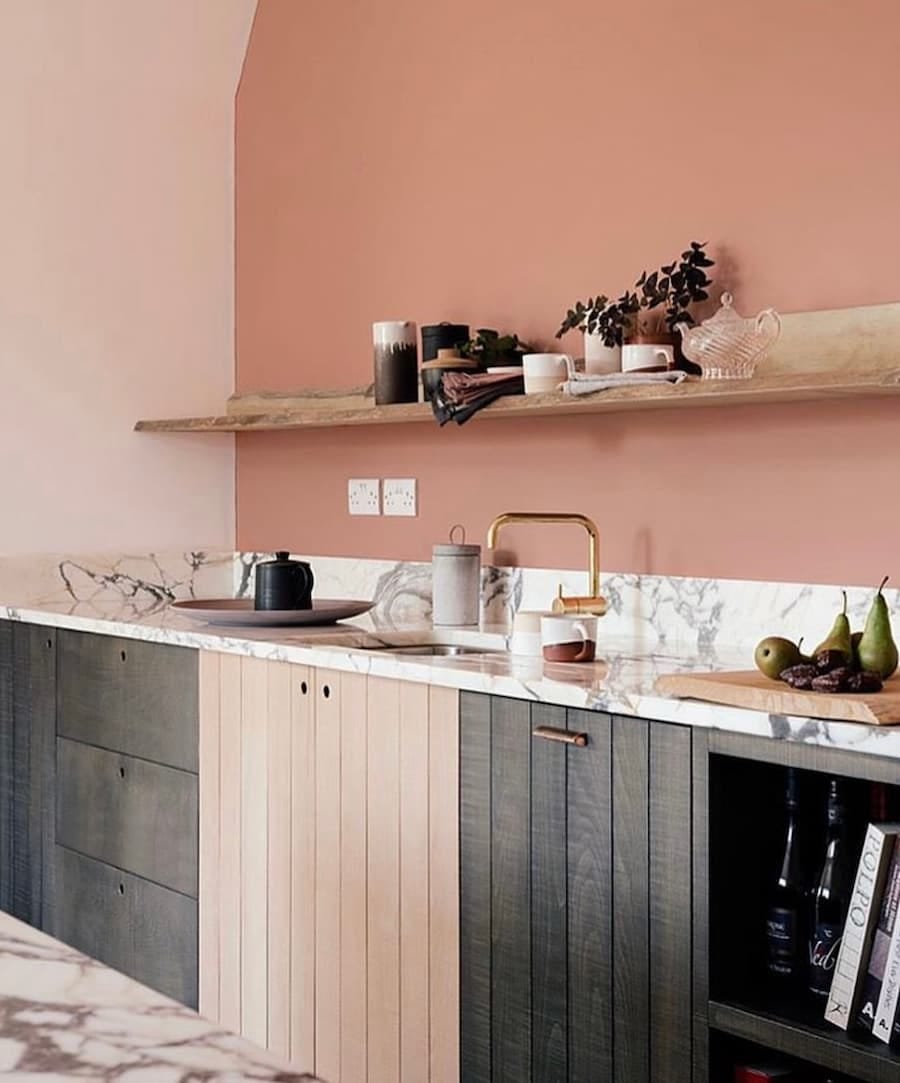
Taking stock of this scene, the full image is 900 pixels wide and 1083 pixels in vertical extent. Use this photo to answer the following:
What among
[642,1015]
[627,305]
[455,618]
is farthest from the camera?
[455,618]

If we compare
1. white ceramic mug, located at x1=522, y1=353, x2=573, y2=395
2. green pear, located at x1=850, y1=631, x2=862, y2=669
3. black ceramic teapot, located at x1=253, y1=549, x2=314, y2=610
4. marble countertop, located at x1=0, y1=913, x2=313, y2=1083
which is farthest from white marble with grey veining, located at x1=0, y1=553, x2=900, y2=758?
marble countertop, located at x1=0, y1=913, x2=313, y2=1083

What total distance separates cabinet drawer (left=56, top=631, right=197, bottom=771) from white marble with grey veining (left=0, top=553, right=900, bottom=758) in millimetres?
43

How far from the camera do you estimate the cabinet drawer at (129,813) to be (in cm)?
309

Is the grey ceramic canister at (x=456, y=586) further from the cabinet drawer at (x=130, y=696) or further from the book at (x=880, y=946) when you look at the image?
the book at (x=880, y=946)

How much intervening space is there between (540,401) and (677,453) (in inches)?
11.2

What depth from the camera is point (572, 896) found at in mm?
2209

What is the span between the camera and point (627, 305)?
2.92 meters

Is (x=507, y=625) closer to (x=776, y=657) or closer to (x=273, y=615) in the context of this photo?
(x=273, y=615)

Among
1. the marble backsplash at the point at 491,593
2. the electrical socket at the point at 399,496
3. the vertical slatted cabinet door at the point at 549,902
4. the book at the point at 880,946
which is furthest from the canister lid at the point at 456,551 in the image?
the book at the point at 880,946

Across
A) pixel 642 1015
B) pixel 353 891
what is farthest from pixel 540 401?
pixel 642 1015

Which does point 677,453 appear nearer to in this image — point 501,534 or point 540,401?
point 540,401

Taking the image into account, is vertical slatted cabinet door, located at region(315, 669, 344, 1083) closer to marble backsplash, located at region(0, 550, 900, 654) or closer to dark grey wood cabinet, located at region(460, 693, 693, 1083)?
dark grey wood cabinet, located at region(460, 693, 693, 1083)

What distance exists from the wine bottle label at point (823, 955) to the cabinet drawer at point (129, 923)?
1.39 metres

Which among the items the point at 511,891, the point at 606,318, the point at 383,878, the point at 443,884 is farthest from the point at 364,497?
the point at 511,891
